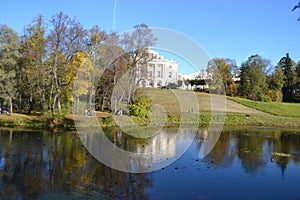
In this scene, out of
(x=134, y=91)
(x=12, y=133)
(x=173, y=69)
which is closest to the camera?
(x=12, y=133)

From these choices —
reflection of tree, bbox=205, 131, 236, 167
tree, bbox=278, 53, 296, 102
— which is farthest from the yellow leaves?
tree, bbox=278, 53, 296, 102

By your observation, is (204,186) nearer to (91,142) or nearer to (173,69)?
(91,142)

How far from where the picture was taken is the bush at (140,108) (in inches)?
1329

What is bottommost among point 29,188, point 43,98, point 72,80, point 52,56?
point 29,188

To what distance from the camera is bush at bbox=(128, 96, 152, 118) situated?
33750 millimetres

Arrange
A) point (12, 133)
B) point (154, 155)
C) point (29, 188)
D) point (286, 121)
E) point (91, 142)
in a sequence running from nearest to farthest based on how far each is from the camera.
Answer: point (29, 188) → point (154, 155) → point (91, 142) → point (12, 133) → point (286, 121)

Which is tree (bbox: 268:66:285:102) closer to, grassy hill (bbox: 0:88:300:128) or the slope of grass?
the slope of grass

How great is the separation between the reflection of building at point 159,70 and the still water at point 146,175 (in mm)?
19471

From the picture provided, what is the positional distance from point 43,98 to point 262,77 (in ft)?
170

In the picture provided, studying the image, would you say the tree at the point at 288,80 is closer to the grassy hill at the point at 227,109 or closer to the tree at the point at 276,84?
the tree at the point at 276,84

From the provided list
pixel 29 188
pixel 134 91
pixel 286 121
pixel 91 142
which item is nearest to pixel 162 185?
pixel 29 188

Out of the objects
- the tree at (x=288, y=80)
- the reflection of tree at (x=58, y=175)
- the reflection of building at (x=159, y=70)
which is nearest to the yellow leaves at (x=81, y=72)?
the reflection of building at (x=159, y=70)

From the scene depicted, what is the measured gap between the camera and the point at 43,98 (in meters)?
31.7

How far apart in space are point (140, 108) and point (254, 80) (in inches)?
1675
